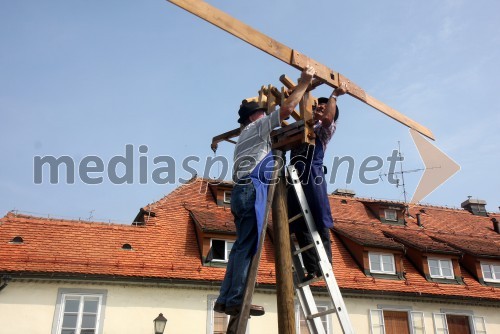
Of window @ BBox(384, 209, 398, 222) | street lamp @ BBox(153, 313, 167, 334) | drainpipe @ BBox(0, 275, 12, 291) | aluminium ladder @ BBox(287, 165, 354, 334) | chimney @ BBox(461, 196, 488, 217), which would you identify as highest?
chimney @ BBox(461, 196, 488, 217)

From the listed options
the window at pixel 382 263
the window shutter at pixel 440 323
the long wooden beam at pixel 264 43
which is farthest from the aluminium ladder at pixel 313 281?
the window shutter at pixel 440 323

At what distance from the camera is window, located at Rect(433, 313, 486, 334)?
1881 cm

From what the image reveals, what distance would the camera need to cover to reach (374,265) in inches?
784

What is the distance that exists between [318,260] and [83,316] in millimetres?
12037

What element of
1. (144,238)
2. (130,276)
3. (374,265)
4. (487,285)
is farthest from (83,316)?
(487,285)

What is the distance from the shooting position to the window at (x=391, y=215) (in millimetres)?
24578

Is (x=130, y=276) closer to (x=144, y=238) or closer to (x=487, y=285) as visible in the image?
(x=144, y=238)

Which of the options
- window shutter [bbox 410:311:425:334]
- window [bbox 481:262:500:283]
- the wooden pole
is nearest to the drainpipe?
the wooden pole

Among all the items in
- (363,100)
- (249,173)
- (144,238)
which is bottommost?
(249,173)

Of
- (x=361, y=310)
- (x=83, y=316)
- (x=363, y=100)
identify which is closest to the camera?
(x=363, y=100)

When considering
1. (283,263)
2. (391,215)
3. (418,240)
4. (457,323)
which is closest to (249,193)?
(283,263)

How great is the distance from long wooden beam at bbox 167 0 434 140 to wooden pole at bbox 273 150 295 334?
1.28 metres

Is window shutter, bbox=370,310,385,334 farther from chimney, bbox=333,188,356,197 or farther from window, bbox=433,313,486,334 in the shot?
chimney, bbox=333,188,356,197

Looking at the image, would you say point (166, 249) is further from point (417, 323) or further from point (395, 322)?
point (417, 323)
